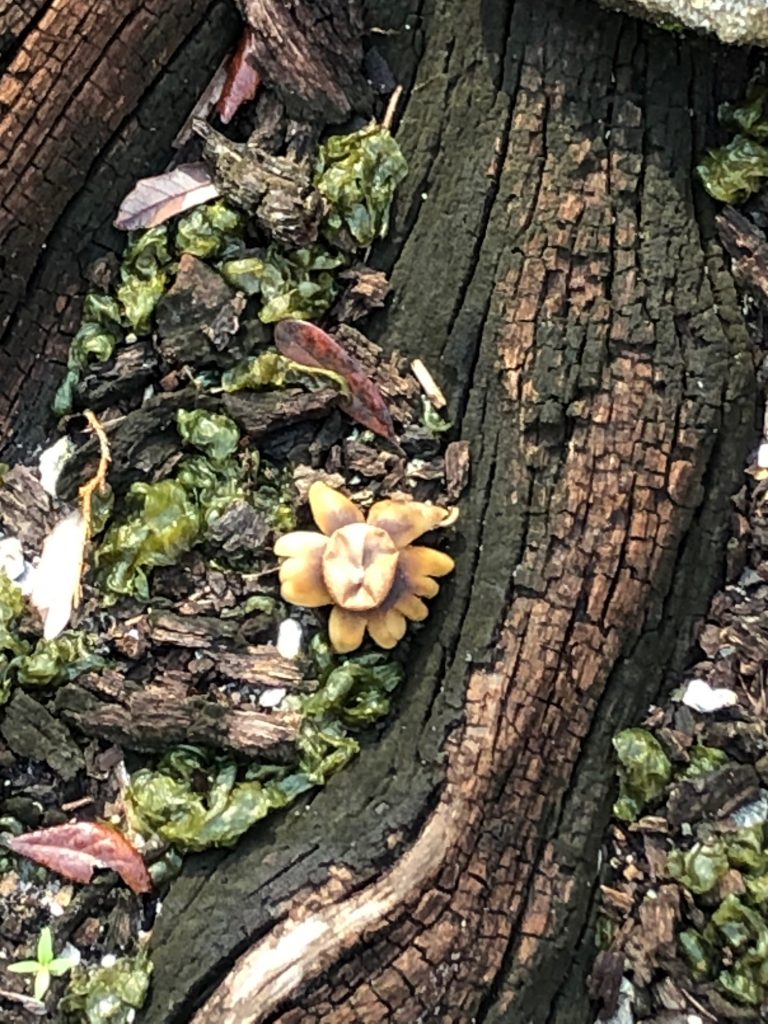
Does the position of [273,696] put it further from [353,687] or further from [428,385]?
[428,385]

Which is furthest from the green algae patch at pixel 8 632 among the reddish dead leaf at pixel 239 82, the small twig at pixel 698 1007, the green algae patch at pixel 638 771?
the small twig at pixel 698 1007

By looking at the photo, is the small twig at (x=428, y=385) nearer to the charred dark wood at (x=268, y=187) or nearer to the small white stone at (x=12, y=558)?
the charred dark wood at (x=268, y=187)

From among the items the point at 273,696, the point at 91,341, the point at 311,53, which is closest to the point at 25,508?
the point at 91,341

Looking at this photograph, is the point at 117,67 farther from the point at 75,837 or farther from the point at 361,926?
the point at 361,926

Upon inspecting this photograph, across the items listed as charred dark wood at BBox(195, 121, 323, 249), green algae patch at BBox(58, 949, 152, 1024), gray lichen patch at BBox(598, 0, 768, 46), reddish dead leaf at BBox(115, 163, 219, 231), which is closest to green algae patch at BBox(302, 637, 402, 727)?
green algae patch at BBox(58, 949, 152, 1024)

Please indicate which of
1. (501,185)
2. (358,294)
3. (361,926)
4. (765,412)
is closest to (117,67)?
(358,294)

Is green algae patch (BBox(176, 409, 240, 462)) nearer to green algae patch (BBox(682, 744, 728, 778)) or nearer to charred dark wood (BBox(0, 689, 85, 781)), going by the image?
charred dark wood (BBox(0, 689, 85, 781))
